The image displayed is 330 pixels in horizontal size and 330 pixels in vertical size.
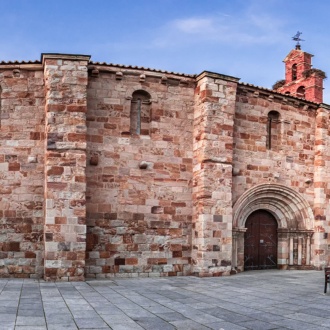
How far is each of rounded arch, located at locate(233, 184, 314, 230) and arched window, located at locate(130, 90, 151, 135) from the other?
3964 millimetres

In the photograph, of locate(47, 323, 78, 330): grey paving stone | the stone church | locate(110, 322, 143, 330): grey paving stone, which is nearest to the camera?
locate(47, 323, 78, 330): grey paving stone

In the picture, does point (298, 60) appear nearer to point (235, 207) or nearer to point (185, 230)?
point (235, 207)

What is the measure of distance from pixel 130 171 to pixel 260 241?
546cm

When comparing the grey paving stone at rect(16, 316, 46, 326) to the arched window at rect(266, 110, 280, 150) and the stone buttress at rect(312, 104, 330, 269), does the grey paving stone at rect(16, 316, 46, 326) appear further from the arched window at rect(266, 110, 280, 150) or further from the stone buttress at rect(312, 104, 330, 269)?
the stone buttress at rect(312, 104, 330, 269)

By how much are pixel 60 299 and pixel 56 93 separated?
5.66m

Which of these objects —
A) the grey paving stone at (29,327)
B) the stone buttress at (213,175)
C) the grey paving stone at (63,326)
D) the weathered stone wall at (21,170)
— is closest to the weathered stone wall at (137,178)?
the stone buttress at (213,175)

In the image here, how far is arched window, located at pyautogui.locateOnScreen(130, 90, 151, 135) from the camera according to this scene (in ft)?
42.4

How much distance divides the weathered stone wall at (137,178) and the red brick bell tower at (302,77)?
379 inches

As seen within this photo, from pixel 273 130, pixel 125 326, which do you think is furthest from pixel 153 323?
pixel 273 130

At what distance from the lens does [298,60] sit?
21422 millimetres

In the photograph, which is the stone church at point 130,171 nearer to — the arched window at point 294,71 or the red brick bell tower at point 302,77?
the red brick bell tower at point 302,77

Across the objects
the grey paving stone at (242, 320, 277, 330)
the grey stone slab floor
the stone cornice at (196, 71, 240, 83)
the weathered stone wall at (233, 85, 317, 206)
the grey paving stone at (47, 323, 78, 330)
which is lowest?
the grey stone slab floor

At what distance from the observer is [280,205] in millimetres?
15062

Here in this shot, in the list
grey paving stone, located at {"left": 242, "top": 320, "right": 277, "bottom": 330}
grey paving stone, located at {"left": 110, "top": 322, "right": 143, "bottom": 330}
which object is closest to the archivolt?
grey paving stone, located at {"left": 110, "top": 322, "right": 143, "bottom": 330}
